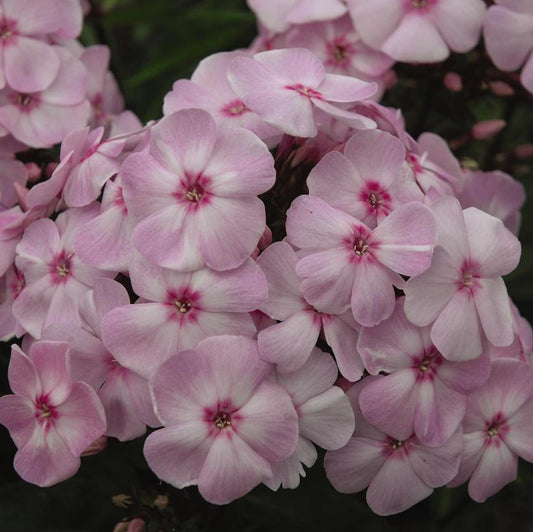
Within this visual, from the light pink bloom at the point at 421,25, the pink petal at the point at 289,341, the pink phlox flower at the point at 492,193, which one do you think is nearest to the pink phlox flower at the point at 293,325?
the pink petal at the point at 289,341

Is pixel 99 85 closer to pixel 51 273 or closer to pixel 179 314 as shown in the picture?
pixel 51 273

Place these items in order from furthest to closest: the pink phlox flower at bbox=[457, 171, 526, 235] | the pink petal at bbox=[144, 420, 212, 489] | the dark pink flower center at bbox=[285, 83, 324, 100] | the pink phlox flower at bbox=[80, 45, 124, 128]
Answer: the pink phlox flower at bbox=[80, 45, 124, 128]
the pink phlox flower at bbox=[457, 171, 526, 235]
the dark pink flower center at bbox=[285, 83, 324, 100]
the pink petal at bbox=[144, 420, 212, 489]

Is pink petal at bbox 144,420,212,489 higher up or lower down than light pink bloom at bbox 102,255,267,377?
lower down

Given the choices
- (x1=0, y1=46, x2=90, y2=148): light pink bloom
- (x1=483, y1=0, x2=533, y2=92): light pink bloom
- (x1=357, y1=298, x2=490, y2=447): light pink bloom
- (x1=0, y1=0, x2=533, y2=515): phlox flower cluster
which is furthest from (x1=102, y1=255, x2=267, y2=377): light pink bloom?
(x1=483, y1=0, x2=533, y2=92): light pink bloom

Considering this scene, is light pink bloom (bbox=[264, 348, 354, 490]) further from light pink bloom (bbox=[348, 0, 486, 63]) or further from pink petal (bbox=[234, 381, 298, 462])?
light pink bloom (bbox=[348, 0, 486, 63])

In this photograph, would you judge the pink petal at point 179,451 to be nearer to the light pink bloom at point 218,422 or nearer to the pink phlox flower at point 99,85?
the light pink bloom at point 218,422

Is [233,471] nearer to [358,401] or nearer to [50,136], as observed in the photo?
[358,401]

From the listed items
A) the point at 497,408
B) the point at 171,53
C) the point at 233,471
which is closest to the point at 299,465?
the point at 233,471
